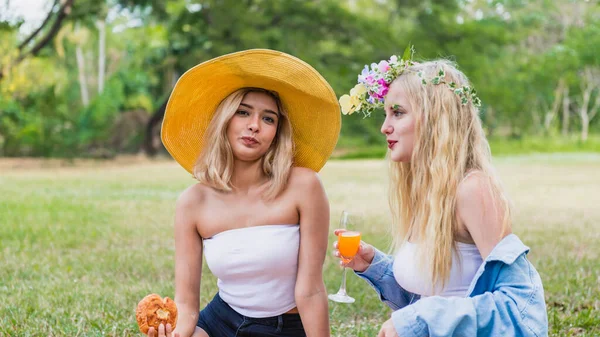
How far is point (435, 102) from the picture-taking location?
2.66 m

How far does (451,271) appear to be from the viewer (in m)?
2.62

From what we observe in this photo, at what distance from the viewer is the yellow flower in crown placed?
305 centimetres

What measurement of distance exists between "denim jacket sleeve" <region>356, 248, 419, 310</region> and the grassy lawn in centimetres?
23

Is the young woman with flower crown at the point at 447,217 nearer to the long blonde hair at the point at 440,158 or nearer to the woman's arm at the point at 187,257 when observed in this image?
the long blonde hair at the point at 440,158

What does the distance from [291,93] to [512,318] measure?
1.24m

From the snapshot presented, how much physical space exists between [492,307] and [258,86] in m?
1.29

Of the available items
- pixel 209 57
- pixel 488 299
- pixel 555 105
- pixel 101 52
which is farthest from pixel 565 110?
pixel 488 299

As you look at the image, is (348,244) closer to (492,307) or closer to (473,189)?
(473,189)

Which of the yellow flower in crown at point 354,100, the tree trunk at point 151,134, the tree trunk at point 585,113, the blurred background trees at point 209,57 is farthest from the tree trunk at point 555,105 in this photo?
the yellow flower in crown at point 354,100

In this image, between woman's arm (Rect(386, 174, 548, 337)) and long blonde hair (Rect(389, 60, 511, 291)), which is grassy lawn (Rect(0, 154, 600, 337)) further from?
woman's arm (Rect(386, 174, 548, 337))

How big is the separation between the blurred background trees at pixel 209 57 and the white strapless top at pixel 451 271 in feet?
52.2

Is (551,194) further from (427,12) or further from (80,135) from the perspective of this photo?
(80,135)

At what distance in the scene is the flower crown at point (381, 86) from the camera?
269cm

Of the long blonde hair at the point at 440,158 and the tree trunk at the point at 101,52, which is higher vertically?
the tree trunk at the point at 101,52
